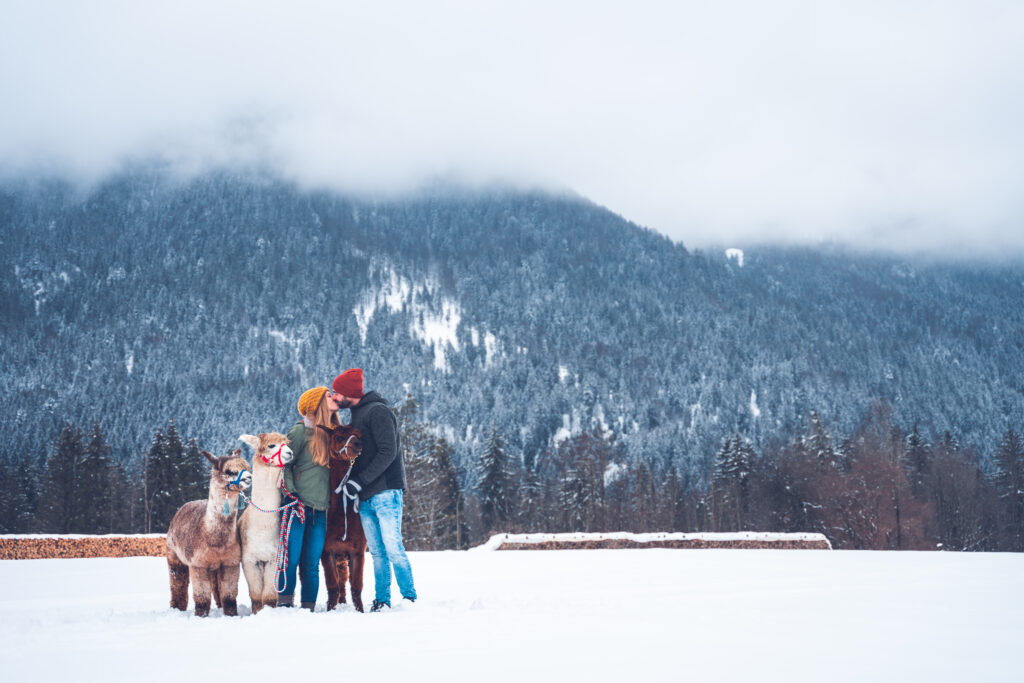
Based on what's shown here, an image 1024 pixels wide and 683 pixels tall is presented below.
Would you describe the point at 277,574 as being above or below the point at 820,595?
above

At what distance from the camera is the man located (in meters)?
6.82

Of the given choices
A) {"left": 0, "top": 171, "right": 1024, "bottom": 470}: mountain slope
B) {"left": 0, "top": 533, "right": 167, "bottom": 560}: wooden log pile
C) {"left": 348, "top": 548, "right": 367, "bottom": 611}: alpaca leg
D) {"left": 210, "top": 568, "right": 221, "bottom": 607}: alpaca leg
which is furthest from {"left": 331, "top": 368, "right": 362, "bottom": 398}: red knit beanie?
{"left": 0, "top": 171, "right": 1024, "bottom": 470}: mountain slope

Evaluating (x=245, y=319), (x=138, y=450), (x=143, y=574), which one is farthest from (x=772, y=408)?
(x=143, y=574)

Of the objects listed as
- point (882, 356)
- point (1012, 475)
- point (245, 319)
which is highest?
point (245, 319)

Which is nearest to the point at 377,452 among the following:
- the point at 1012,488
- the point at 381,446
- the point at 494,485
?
the point at 381,446

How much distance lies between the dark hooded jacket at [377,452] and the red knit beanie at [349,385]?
17 cm

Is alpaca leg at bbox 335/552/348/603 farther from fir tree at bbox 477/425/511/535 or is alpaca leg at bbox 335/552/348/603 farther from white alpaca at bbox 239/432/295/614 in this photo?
fir tree at bbox 477/425/511/535

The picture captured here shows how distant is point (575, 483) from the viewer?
65875 millimetres

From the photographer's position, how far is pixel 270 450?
6.71 m

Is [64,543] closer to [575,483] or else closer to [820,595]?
[820,595]

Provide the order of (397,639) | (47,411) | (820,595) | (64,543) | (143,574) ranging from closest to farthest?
(397,639), (820,595), (143,574), (64,543), (47,411)

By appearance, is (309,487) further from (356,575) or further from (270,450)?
(356,575)

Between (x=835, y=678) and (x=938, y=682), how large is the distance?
483 millimetres

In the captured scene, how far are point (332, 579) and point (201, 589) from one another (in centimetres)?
111
